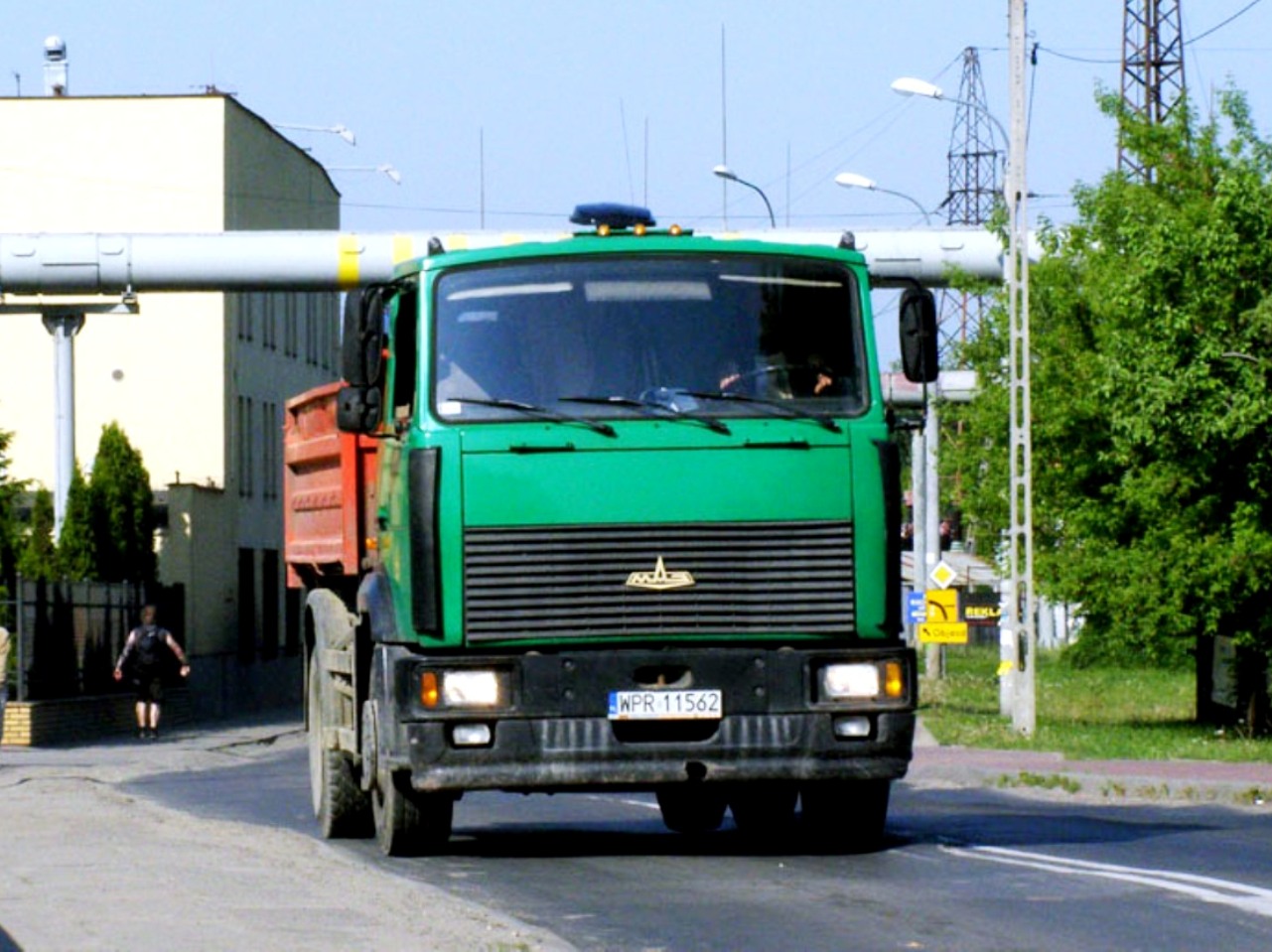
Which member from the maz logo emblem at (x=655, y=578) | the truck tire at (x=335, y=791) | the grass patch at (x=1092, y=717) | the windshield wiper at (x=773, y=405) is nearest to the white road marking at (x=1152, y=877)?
the maz logo emblem at (x=655, y=578)

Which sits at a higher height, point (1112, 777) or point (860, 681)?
point (860, 681)

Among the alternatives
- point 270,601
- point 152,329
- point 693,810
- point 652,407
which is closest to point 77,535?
A: point 152,329

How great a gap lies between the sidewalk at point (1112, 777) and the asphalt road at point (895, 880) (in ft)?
2.80

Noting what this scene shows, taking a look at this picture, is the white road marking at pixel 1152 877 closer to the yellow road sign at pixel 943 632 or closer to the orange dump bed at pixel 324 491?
the orange dump bed at pixel 324 491

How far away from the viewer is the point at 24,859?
14.9m

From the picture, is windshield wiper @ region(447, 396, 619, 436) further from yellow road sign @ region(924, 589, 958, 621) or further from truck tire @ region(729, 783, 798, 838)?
yellow road sign @ region(924, 589, 958, 621)

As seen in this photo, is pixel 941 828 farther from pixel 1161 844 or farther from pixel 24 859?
pixel 24 859

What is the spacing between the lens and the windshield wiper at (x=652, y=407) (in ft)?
46.6

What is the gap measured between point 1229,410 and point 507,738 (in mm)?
20253

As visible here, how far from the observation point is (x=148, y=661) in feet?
127

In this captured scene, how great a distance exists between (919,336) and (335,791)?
4.73 metres

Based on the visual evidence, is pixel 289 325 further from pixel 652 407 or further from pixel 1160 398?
pixel 652 407

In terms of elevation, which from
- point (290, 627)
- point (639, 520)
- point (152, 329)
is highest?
point (152, 329)

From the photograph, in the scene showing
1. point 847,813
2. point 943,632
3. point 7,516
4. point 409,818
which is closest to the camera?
point 409,818
